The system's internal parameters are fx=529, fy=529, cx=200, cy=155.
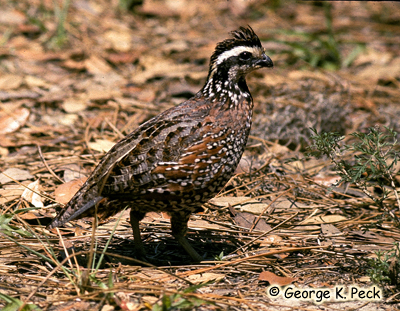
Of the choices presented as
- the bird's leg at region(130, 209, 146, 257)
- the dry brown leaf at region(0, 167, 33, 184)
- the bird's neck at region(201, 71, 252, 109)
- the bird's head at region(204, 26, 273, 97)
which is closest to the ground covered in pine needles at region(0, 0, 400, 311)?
the dry brown leaf at region(0, 167, 33, 184)

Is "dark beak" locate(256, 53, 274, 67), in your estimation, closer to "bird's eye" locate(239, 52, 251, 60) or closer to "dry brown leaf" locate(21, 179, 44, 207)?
"bird's eye" locate(239, 52, 251, 60)

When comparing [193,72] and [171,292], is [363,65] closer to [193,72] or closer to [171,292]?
[193,72]

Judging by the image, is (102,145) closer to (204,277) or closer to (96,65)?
(204,277)

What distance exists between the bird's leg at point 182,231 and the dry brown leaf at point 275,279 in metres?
0.65

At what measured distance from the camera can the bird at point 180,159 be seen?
4.17 metres

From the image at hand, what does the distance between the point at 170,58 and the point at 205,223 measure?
16.0 feet

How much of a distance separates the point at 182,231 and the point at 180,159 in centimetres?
73

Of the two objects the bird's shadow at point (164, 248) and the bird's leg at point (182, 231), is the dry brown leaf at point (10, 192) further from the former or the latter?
the bird's leg at point (182, 231)

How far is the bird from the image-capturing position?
4172 mm

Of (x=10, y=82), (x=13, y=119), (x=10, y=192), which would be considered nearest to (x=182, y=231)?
(x=10, y=192)

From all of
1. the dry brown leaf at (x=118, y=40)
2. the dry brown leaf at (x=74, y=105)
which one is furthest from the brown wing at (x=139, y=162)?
the dry brown leaf at (x=118, y=40)

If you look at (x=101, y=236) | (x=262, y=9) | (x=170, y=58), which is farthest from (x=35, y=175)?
(x=262, y=9)

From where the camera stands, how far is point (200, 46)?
9.77 meters

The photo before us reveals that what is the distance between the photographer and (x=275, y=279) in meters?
4.04
